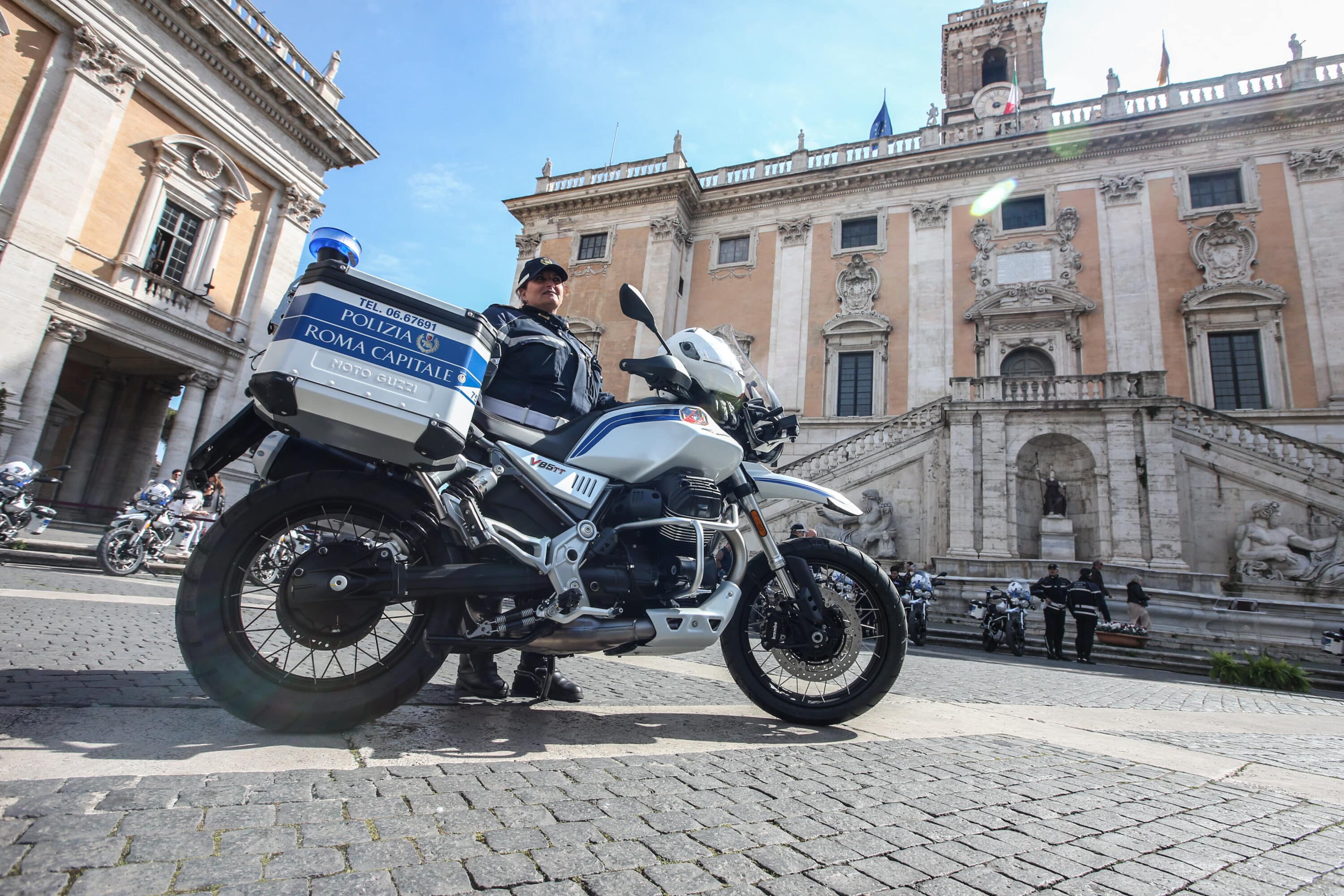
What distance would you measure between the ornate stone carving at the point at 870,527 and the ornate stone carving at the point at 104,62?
65.7 feet

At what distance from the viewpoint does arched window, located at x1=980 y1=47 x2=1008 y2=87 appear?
32.9 meters

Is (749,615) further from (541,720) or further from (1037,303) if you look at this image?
(1037,303)

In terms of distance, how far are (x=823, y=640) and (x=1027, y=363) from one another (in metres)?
21.9

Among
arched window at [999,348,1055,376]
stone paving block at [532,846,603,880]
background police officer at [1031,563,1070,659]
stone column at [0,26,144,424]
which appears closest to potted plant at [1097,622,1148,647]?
background police officer at [1031,563,1070,659]

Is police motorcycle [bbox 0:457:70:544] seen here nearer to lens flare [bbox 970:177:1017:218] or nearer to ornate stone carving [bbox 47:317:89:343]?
ornate stone carving [bbox 47:317:89:343]

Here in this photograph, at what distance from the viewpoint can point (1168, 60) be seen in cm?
2673

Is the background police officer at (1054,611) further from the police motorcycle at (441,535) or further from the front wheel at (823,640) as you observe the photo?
the police motorcycle at (441,535)

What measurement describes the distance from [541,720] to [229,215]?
823 inches

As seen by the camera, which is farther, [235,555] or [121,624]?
[121,624]

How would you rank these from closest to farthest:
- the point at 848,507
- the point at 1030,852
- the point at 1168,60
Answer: the point at 1030,852, the point at 848,507, the point at 1168,60

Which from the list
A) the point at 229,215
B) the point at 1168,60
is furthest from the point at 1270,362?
the point at 229,215

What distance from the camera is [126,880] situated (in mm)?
1144

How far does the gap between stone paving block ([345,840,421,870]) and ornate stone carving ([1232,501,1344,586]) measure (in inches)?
712

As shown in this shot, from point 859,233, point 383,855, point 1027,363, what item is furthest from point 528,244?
point 383,855
